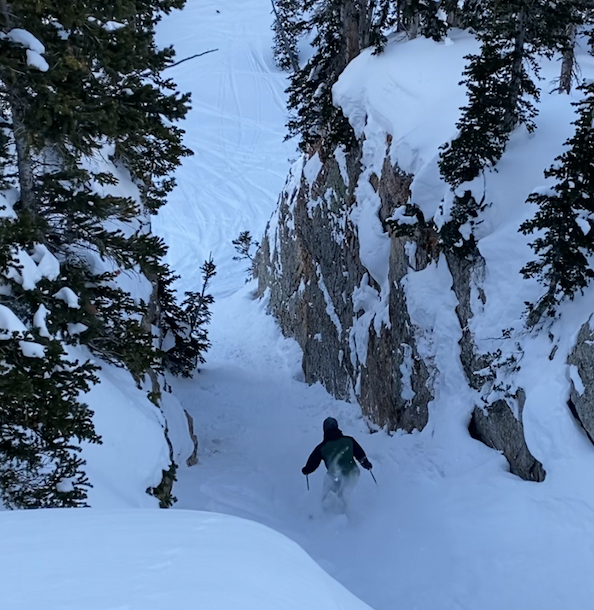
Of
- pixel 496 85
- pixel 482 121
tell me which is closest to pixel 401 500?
pixel 482 121

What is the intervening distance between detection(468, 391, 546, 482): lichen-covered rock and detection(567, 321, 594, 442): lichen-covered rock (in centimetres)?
93

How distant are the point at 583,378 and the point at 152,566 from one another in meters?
6.84

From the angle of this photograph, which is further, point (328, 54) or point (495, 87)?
point (328, 54)

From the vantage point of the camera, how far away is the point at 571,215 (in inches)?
310

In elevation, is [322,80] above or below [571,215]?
above

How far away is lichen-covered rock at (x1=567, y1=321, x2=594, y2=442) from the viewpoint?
7391mm

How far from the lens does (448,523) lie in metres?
8.06

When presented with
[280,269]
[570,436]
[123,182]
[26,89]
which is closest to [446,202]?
[570,436]

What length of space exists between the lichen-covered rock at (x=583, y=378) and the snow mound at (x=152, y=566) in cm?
546

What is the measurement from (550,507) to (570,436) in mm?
1032

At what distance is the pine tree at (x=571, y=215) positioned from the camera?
303 inches

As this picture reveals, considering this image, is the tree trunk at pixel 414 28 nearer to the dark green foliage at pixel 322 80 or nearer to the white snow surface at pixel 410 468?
the white snow surface at pixel 410 468

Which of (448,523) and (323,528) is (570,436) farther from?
(323,528)

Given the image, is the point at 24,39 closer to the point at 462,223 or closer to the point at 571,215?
the point at 571,215
